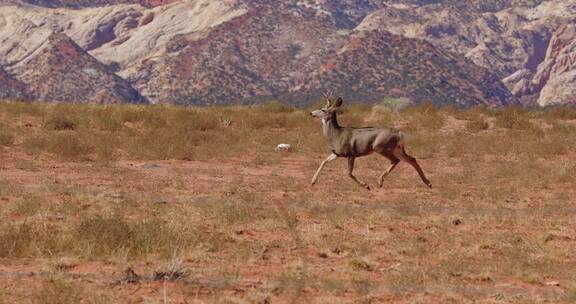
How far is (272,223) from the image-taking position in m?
13.8

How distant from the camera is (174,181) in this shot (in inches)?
749

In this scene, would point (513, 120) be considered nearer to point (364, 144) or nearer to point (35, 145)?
point (364, 144)

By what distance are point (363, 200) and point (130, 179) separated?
16.7 feet

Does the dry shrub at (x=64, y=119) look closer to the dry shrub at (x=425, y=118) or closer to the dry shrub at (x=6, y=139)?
the dry shrub at (x=6, y=139)

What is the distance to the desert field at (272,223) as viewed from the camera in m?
9.88

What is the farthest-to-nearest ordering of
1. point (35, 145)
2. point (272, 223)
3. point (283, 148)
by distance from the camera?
point (283, 148)
point (35, 145)
point (272, 223)

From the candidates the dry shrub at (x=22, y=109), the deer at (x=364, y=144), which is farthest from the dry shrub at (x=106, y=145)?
the deer at (x=364, y=144)

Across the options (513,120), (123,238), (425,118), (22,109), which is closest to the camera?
(123,238)

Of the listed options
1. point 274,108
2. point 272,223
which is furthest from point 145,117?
point 272,223

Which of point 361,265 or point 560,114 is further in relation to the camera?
point 560,114

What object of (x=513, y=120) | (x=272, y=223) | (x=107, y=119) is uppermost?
(x=272, y=223)

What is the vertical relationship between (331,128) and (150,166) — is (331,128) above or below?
above

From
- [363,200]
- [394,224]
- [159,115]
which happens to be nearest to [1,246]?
[394,224]

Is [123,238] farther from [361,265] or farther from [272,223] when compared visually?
[361,265]
